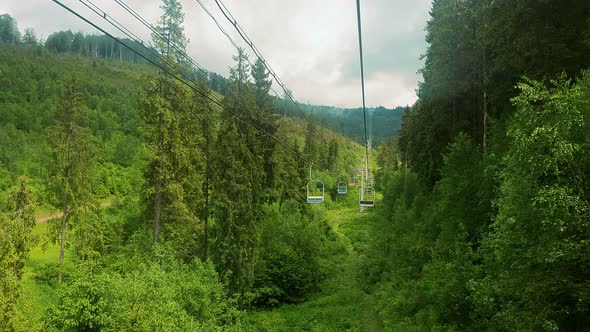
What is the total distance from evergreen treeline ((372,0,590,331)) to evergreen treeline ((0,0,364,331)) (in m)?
7.82

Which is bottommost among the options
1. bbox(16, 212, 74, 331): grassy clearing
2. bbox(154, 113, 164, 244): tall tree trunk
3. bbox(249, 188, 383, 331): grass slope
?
bbox(249, 188, 383, 331): grass slope

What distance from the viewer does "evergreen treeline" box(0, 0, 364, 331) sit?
16.1 meters

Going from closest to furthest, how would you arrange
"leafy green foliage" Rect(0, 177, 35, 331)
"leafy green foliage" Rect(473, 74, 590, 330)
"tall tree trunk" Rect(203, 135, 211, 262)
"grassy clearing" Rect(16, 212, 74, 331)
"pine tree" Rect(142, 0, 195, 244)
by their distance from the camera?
1. "leafy green foliage" Rect(473, 74, 590, 330)
2. "leafy green foliage" Rect(0, 177, 35, 331)
3. "grassy clearing" Rect(16, 212, 74, 331)
4. "pine tree" Rect(142, 0, 195, 244)
5. "tall tree trunk" Rect(203, 135, 211, 262)

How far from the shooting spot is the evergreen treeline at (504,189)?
9.78 meters

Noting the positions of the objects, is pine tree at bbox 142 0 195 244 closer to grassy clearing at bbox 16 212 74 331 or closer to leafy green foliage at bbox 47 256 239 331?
leafy green foliage at bbox 47 256 239 331

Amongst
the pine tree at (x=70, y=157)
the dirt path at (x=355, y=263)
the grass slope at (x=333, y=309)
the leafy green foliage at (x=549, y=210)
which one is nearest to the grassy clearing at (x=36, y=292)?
the pine tree at (x=70, y=157)

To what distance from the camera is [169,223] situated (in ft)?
77.0

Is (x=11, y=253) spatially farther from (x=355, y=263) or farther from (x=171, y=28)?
(x=355, y=263)

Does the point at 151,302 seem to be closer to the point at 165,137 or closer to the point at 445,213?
the point at 165,137

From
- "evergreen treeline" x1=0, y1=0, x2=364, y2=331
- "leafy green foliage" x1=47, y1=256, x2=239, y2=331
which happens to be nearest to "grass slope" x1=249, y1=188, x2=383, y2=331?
"evergreen treeline" x1=0, y1=0, x2=364, y2=331

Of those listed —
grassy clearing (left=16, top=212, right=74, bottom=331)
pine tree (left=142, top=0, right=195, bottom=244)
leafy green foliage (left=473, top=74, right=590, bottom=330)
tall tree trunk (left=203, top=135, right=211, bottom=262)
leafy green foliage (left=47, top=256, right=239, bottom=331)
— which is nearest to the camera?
leafy green foliage (left=473, top=74, right=590, bottom=330)

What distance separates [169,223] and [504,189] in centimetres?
1725

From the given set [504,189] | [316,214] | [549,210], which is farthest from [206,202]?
[549,210]

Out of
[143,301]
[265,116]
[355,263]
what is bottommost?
[355,263]
